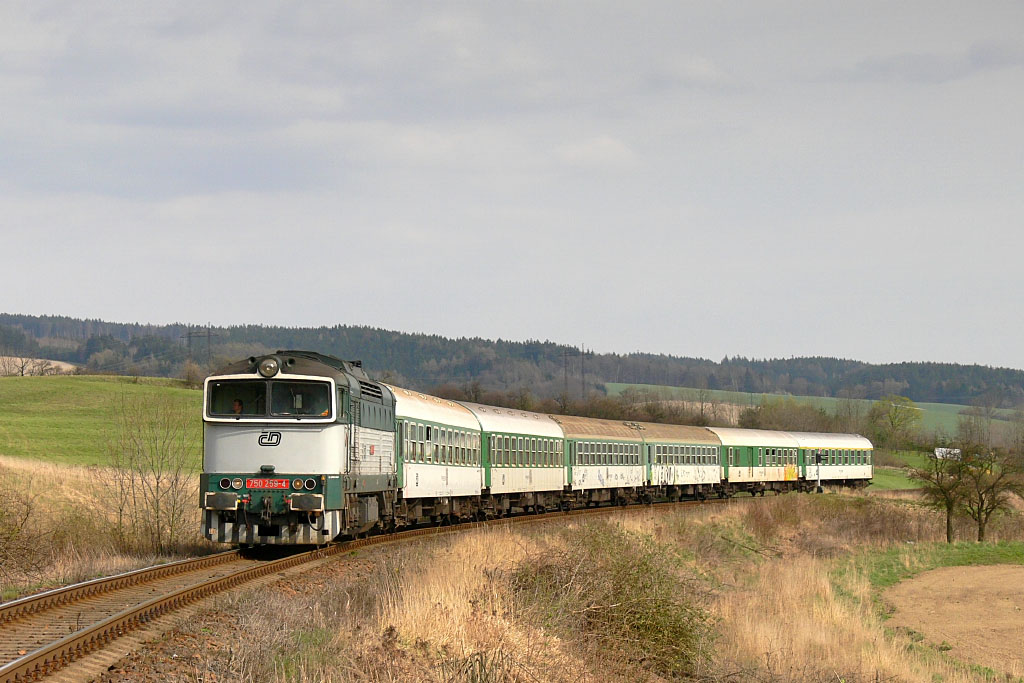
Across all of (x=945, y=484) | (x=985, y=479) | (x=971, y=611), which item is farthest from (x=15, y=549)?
(x=985, y=479)

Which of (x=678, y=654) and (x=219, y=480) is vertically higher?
(x=219, y=480)

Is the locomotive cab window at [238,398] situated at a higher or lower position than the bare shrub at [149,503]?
higher

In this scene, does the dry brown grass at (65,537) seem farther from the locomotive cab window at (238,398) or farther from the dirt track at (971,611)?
the dirt track at (971,611)

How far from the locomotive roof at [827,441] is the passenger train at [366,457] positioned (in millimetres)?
21198

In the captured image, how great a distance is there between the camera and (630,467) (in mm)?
47719

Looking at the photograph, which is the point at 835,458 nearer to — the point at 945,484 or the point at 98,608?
the point at 945,484

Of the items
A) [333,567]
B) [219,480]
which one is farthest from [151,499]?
[333,567]

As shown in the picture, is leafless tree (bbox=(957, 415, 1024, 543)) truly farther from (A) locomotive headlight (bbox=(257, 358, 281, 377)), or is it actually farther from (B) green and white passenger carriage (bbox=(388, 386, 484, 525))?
(A) locomotive headlight (bbox=(257, 358, 281, 377))

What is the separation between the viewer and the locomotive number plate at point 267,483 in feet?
61.1

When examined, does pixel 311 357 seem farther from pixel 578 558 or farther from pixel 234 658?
pixel 234 658

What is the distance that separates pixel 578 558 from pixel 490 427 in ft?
55.2

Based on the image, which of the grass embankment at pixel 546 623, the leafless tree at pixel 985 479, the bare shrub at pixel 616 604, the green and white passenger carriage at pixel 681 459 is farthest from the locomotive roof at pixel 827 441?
the bare shrub at pixel 616 604

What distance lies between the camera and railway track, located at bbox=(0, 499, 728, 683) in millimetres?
10086

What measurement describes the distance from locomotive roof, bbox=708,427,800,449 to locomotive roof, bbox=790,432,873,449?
5.01 feet
